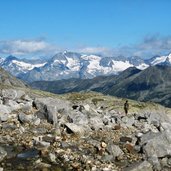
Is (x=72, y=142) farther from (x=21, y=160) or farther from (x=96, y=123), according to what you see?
(x=96, y=123)

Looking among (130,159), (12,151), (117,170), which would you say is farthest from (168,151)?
(12,151)

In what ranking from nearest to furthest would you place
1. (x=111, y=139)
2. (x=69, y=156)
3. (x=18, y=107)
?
1. (x=69, y=156)
2. (x=111, y=139)
3. (x=18, y=107)

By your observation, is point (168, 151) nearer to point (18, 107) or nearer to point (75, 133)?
point (75, 133)

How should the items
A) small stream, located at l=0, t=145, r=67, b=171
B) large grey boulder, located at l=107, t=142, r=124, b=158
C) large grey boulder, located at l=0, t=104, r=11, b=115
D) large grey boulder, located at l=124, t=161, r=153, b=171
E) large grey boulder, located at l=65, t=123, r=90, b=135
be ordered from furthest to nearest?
large grey boulder, located at l=0, t=104, r=11, b=115 < large grey boulder, located at l=65, t=123, r=90, b=135 < large grey boulder, located at l=107, t=142, r=124, b=158 < small stream, located at l=0, t=145, r=67, b=171 < large grey boulder, located at l=124, t=161, r=153, b=171

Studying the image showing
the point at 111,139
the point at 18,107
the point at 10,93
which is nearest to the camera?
the point at 111,139

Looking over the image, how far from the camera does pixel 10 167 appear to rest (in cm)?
2525

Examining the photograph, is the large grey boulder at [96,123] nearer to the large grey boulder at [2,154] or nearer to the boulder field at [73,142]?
the boulder field at [73,142]

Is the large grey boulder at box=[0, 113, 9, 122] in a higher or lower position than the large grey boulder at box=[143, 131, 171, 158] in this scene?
higher

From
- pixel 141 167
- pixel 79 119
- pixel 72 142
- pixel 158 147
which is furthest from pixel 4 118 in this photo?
pixel 141 167

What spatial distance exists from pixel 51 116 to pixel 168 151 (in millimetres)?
11494

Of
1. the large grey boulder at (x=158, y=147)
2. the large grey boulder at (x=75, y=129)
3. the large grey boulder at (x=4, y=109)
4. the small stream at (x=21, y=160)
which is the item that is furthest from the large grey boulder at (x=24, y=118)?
the large grey boulder at (x=158, y=147)

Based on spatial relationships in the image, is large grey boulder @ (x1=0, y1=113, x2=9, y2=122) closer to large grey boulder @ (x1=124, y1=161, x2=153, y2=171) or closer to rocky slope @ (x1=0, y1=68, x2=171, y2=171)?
rocky slope @ (x1=0, y1=68, x2=171, y2=171)

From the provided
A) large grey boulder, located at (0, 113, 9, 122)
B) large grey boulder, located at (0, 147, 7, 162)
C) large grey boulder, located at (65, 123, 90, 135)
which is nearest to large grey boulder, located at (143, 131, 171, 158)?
large grey boulder, located at (65, 123, 90, 135)

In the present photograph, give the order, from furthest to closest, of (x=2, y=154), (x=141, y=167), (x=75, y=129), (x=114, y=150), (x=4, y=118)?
(x=4, y=118)
(x=75, y=129)
(x=114, y=150)
(x=2, y=154)
(x=141, y=167)
